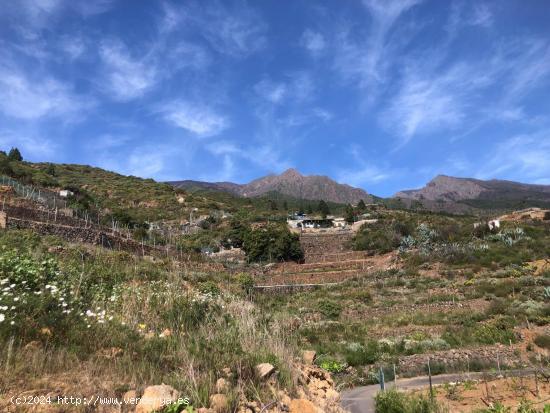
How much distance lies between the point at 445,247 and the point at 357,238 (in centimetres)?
1571

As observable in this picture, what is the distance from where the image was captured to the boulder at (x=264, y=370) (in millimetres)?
3818

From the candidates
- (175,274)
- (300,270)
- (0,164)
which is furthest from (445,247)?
(0,164)

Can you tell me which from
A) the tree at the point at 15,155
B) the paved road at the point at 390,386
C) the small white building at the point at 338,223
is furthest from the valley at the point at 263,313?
the tree at the point at 15,155

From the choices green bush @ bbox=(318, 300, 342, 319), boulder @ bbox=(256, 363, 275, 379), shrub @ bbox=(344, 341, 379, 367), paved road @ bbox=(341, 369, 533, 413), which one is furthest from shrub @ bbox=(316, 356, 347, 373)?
boulder @ bbox=(256, 363, 275, 379)

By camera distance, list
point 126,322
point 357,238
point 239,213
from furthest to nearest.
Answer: point 239,213 → point 357,238 → point 126,322

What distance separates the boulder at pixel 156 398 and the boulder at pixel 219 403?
292 millimetres

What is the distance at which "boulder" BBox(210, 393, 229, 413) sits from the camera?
3209 mm

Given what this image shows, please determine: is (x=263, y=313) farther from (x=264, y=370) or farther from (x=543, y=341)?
(x=543, y=341)

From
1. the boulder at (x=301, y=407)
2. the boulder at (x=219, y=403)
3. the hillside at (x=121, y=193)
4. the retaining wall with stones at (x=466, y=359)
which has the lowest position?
the retaining wall with stones at (x=466, y=359)

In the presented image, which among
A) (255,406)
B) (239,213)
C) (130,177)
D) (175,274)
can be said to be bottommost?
(255,406)

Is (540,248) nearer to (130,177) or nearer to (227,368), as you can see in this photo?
(227,368)

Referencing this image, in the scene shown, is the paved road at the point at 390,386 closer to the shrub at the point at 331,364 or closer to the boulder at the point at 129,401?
the shrub at the point at 331,364

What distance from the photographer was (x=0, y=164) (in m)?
51.2

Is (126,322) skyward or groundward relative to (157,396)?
skyward
